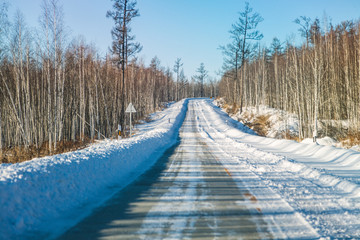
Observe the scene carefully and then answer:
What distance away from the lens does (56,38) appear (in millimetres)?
14469

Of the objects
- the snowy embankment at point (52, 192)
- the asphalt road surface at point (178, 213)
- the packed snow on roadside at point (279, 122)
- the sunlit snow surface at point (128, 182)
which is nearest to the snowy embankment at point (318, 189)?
the sunlit snow surface at point (128, 182)

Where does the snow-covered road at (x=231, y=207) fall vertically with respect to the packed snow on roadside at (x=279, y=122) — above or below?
below

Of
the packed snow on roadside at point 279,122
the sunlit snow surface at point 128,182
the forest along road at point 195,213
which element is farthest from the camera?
the packed snow on roadside at point 279,122

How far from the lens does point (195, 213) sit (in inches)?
170

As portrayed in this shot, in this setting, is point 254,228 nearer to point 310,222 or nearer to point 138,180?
point 310,222

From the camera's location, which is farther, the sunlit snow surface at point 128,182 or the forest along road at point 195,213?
the sunlit snow surface at point 128,182

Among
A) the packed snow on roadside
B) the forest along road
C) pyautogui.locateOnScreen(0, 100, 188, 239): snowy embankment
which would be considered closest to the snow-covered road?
the forest along road

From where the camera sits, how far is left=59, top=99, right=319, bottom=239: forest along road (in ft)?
11.7

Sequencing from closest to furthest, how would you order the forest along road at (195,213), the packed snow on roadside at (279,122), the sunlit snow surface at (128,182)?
1. the forest along road at (195,213)
2. the sunlit snow surface at (128,182)
3. the packed snow on roadside at (279,122)

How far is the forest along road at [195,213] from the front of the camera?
11.7ft

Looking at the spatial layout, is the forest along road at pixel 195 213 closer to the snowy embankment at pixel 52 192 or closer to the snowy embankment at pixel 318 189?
the snowy embankment at pixel 318 189

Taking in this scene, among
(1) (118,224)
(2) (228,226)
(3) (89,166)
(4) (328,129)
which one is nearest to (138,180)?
(3) (89,166)

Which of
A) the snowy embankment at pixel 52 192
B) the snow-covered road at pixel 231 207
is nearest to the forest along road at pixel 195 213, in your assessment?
the snow-covered road at pixel 231 207

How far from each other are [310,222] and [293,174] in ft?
12.4
